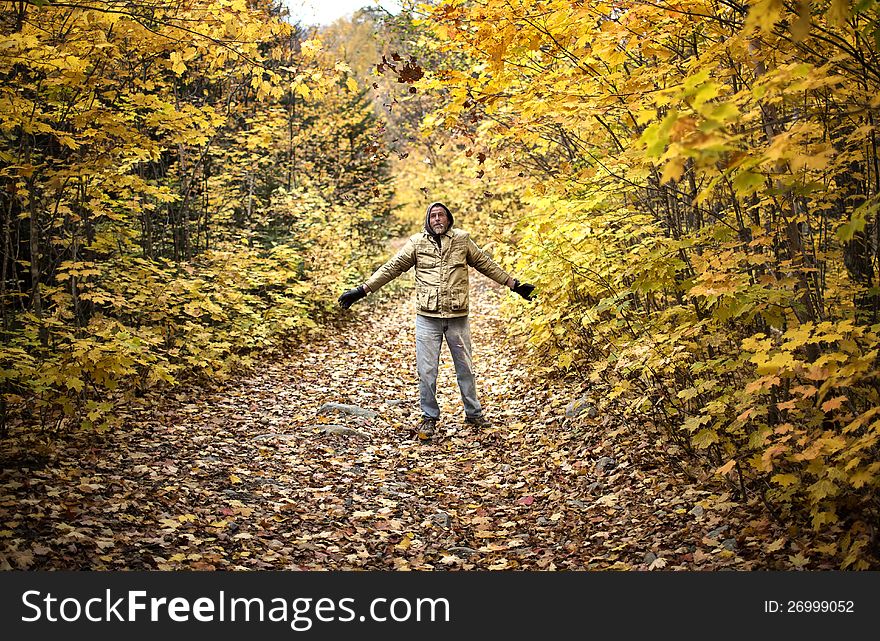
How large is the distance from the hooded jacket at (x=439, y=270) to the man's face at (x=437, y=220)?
42 mm

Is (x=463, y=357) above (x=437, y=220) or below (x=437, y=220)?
below

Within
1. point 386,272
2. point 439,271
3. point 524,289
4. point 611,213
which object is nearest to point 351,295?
point 386,272

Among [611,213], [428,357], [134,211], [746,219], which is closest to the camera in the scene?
[746,219]

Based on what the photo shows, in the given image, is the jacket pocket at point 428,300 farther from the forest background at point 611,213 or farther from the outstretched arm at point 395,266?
the forest background at point 611,213

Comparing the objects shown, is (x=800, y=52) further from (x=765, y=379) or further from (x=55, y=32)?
(x=55, y=32)

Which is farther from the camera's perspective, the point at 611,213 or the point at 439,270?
the point at 439,270

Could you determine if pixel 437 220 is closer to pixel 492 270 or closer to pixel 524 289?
pixel 492 270

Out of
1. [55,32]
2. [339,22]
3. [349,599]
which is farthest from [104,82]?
Result: [339,22]

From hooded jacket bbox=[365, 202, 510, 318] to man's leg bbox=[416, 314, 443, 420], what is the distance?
13cm

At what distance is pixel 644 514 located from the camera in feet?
16.8

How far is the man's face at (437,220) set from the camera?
7660 mm

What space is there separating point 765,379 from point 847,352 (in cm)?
48

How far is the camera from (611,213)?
6711 millimetres

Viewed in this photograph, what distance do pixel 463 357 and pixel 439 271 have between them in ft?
3.27
